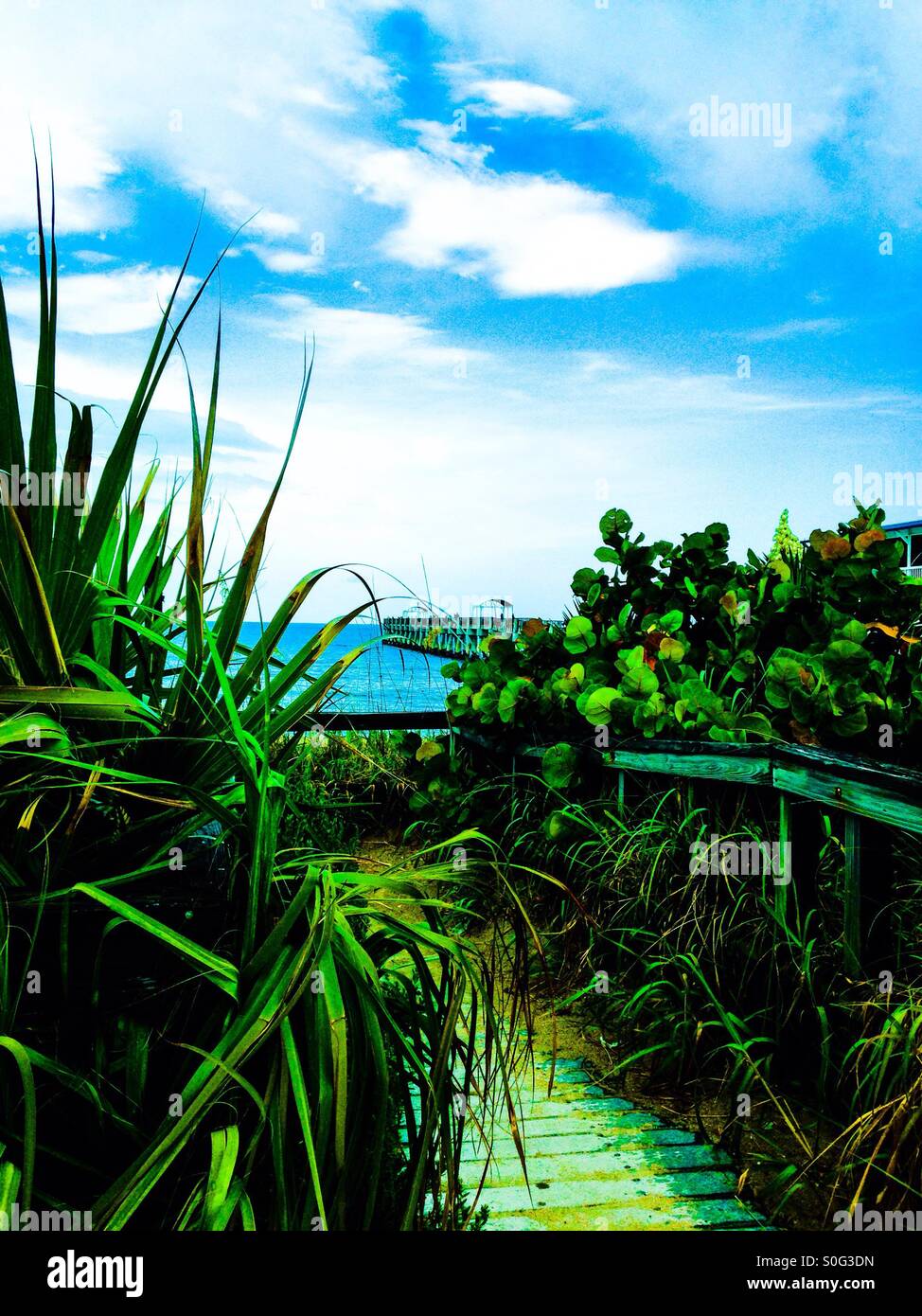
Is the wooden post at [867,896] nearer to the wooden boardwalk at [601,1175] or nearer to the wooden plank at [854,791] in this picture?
the wooden plank at [854,791]

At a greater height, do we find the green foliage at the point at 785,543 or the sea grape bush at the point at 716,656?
the green foliage at the point at 785,543

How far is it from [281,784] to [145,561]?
27.0 inches

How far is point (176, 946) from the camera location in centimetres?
137

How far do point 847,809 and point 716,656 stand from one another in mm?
1891

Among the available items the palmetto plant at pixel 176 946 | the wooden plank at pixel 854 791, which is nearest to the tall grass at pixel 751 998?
the wooden plank at pixel 854 791

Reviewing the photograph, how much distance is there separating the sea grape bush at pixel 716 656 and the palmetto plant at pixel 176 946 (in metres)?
2.19

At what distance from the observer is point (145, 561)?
202 centimetres

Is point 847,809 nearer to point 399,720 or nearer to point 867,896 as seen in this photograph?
point 867,896

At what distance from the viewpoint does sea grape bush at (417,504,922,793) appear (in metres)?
3.39

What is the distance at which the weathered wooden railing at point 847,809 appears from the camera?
248 centimetres

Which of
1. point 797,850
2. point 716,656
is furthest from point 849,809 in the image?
point 716,656

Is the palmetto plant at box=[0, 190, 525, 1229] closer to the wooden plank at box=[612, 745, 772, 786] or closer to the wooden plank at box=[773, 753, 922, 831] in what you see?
the wooden plank at box=[773, 753, 922, 831]
